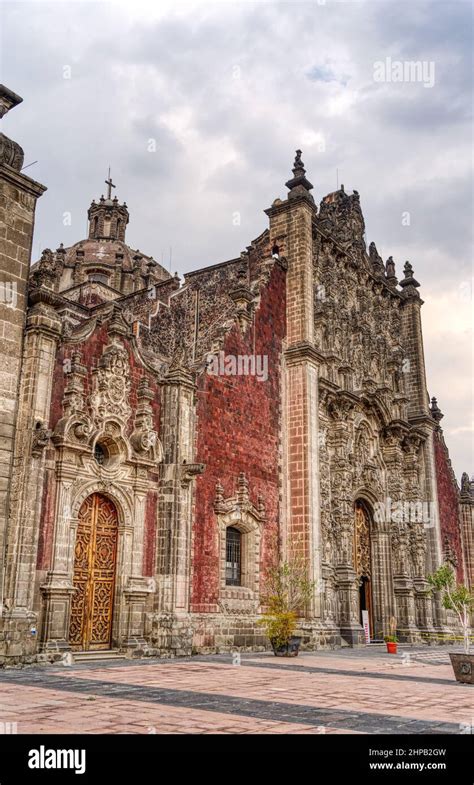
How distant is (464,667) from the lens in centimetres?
1252

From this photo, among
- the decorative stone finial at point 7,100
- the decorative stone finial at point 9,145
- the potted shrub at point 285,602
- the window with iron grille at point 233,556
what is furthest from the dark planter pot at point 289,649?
the decorative stone finial at point 7,100

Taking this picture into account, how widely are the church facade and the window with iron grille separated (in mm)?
68

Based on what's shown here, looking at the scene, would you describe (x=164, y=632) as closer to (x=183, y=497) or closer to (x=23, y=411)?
(x=183, y=497)

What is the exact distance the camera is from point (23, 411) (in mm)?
14531

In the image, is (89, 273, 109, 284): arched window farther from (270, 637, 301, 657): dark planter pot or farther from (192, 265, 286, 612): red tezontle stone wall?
(270, 637, 301, 657): dark planter pot

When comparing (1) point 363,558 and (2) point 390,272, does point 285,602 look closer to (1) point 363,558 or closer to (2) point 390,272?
(1) point 363,558

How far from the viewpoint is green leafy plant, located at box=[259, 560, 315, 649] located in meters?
18.0

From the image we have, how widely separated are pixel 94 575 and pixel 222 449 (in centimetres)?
556

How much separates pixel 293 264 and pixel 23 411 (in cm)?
1295

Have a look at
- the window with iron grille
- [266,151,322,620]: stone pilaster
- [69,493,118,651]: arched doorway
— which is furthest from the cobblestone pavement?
[266,151,322,620]: stone pilaster

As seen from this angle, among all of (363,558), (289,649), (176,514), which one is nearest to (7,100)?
(176,514)

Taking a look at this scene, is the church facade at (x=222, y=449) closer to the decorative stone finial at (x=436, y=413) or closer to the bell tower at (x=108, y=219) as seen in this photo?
the decorative stone finial at (x=436, y=413)

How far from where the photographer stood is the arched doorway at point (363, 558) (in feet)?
87.6
